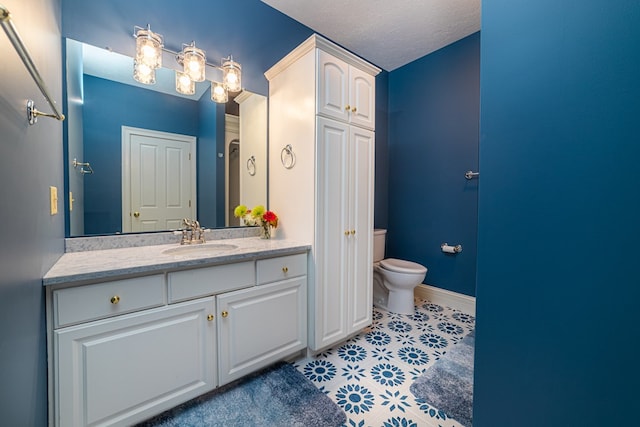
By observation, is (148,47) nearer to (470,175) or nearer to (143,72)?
(143,72)

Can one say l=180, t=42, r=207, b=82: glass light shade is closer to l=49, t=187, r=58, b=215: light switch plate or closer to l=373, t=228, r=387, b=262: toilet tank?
l=49, t=187, r=58, b=215: light switch plate

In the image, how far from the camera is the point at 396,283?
2.46 meters

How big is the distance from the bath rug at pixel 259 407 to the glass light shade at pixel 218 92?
1.95 meters

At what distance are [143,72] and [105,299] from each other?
1.36 m

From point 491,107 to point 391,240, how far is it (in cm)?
243

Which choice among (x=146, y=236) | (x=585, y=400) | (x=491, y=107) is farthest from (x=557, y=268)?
(x=146, y=236)

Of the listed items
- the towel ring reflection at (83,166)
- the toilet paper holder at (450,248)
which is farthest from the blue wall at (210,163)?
the toilet paper holder at (450,248)

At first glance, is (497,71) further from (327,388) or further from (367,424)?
(327,388)

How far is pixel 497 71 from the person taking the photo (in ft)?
2.90

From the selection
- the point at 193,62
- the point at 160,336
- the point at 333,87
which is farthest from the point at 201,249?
the point at 333,87

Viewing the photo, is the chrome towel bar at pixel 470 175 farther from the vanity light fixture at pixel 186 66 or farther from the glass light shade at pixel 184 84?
the glass light shade at pixel 184 84

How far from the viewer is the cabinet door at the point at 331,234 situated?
1716 mm

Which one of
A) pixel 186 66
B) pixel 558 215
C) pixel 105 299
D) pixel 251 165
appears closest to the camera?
pixel 558 215

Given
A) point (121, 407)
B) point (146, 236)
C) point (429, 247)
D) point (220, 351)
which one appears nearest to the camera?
point (121, 407)
